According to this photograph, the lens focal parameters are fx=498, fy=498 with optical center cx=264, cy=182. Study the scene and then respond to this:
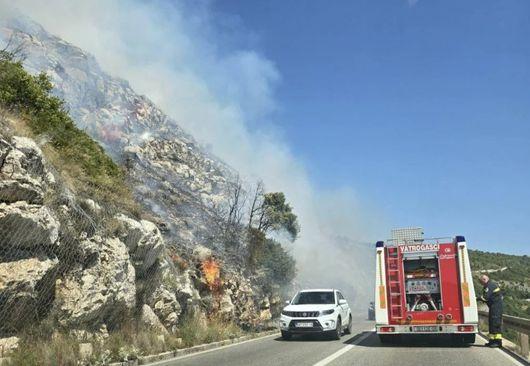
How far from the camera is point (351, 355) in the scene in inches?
461

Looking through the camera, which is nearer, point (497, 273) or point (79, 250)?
point (79, 250)

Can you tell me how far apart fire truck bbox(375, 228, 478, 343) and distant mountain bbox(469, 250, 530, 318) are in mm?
24448

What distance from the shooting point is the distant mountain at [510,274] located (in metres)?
45.7

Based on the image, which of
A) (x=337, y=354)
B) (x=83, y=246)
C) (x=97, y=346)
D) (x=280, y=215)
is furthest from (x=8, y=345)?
(x=280, y=215)

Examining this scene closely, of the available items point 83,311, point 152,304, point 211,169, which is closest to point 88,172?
point 152,304

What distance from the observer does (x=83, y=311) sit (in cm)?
1134

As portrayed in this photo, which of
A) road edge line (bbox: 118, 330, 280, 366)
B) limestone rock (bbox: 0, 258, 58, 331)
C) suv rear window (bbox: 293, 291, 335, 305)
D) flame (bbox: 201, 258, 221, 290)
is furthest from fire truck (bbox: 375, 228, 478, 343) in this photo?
flame (bbox: 201, 258, 221, 290)

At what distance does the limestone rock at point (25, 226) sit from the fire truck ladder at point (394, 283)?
29.0ft

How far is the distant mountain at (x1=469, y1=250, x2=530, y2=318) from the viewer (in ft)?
150

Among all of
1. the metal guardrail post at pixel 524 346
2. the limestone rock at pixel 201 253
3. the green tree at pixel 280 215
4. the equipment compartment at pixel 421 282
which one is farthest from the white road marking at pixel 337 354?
the green tree at pixel 280 215

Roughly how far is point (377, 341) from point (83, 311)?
896 cm

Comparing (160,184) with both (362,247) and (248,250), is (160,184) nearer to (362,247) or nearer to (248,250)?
(248,250)

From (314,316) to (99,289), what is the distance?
709 cm

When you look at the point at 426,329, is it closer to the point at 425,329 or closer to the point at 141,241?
the point at 425,329
